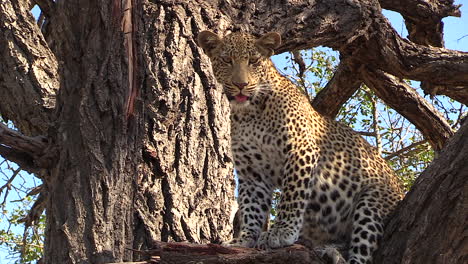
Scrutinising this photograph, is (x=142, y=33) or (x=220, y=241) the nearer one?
(x=220, y=241)

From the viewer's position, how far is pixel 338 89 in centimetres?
875

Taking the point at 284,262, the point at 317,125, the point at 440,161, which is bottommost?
the point at 284,262

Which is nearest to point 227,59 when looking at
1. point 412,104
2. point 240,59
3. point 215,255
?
point 240,59

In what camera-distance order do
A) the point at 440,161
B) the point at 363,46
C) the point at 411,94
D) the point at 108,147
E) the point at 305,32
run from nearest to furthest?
1. the point at 440,161
2. the point at 108,147
3. the point at 305,32
4. the point at 363,46
5. the point at 411,94

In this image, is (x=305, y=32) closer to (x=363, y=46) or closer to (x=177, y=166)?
(x=363, y=46)

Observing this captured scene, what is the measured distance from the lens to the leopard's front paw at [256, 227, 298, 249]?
239 inches

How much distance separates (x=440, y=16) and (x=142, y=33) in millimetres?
4253

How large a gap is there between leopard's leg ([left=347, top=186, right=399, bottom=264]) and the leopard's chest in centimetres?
88

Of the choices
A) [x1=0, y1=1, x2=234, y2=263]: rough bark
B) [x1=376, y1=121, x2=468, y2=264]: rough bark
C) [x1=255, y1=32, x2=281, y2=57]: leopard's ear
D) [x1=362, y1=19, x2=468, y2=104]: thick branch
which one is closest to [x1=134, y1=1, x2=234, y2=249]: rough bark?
[x1=0, y1=1, x2=234, y2=263]: rough bark

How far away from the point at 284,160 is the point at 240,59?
3.36 feet

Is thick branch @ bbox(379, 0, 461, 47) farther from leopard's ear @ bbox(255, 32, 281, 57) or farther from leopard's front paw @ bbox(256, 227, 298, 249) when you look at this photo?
leopard's front paw @ bbox(256, 227, 298, 249)

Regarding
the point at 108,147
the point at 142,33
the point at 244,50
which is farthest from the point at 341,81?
the point at 108,147

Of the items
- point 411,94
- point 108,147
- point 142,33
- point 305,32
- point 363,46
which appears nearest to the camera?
point 108,147

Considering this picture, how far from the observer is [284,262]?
4680 millimetres
